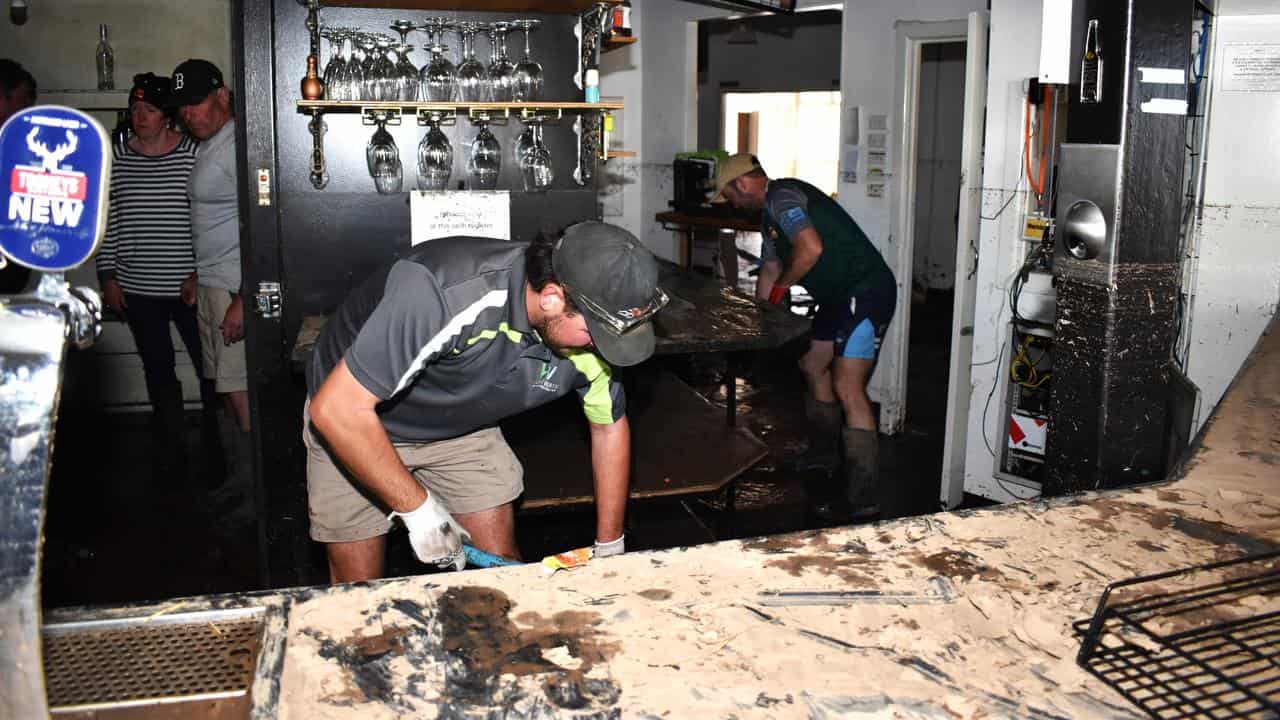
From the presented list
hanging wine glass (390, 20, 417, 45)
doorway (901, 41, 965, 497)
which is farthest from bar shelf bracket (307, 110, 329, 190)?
doorway (901, 41, 965, 497)

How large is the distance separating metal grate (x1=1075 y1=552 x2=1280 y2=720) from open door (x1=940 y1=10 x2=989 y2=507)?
9.71 feet

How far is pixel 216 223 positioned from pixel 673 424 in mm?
2045

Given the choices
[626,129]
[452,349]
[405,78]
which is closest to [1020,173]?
[405,78]

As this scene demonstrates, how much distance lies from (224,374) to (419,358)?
2689mm

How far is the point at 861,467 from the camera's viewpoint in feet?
16.9

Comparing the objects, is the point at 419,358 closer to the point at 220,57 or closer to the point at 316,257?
the point at 316,257

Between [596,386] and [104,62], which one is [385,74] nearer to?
[596,386]

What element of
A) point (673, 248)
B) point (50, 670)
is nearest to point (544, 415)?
point (50, 670)

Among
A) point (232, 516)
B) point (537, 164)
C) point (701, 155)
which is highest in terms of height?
point (701, 155)

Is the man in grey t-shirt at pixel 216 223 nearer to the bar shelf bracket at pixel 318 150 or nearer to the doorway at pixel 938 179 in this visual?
the bar shelf bracket at pixel 318 150

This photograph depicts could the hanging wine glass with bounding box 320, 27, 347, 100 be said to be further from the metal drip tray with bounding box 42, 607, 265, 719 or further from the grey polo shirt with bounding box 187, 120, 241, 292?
the metal drip tray with bounding box 42, 607, 265, 719

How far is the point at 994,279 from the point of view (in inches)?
182

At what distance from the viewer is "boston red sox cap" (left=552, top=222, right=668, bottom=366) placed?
218 cm

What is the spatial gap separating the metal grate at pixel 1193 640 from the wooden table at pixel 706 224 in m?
5.24
